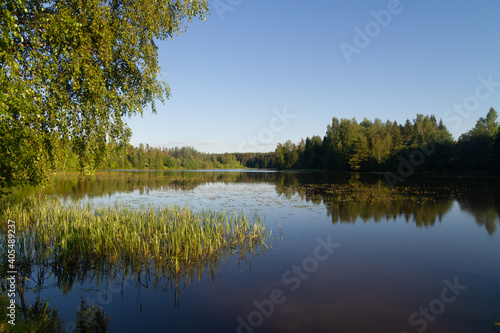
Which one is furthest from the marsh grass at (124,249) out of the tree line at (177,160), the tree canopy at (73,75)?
the tree line at (177,160)

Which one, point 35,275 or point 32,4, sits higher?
point 32,4

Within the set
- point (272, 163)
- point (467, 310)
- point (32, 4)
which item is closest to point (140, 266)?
point (32, 4)

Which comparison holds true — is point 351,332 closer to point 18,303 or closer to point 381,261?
point 381,261

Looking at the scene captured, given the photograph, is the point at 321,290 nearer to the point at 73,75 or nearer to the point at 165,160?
the point at 73,75

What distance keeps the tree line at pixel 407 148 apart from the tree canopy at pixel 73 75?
204ft

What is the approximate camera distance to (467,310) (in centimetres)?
631

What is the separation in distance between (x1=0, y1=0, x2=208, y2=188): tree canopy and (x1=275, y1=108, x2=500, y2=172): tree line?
62323mm


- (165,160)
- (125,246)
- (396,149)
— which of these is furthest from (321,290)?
(165,160)

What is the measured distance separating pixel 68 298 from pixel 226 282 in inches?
158

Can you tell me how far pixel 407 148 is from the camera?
65.9 m

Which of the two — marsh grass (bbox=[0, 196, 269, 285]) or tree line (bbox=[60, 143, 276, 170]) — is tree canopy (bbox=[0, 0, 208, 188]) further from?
tree line (bbox=[60, 143, 276, 170])

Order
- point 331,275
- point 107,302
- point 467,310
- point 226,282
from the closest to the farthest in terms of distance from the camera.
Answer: point 467,310
point 107,302
point 226,282
point 331,275

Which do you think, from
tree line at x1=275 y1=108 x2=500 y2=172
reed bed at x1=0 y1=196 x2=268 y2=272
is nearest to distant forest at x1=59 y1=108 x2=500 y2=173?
tree line at x1=275 y1=108 x2=500 y2=172

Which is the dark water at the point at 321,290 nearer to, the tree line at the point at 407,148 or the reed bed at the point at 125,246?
the reed bed at the point at 125,246
